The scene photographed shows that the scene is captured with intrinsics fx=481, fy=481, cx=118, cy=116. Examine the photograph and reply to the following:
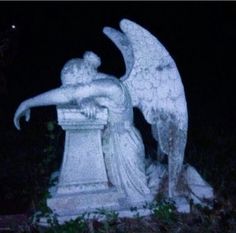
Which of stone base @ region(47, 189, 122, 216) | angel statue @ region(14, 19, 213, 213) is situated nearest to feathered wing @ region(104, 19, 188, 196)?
angel statue @ region(14, 19, 213, 213)

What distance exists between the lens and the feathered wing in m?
4.69

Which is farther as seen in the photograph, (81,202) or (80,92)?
(81,202)

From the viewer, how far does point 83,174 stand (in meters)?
4.71

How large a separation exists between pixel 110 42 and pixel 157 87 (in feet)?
44.6

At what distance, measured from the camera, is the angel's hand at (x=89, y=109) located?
4570mm

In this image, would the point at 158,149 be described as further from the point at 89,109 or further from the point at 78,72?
the point at 78,72

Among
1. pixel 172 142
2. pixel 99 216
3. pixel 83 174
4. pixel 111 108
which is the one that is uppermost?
pixel 111 108

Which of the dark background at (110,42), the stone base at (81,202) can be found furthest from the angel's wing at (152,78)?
the dark background at (110,42)

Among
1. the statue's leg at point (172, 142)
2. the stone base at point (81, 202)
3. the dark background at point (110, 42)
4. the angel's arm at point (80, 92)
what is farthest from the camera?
the dark background at point (110, 42)

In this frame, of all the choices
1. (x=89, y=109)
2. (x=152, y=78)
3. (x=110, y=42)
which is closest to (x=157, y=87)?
(x=152, y=78)

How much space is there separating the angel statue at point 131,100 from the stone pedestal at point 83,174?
0.13m

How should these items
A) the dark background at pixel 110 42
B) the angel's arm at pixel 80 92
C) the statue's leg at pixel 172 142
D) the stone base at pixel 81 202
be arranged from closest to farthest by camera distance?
the angel's arm at pixel 80 92, the stone base at pixel 81 202, the statue's leg at pixel 172 142, the dark background at pixel 110 42

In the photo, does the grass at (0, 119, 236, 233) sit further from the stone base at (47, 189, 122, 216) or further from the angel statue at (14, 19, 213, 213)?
the angel statue at (14, 19, 213, 213)

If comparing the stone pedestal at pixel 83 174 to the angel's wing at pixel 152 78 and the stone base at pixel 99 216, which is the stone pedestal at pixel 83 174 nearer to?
the stone base at pixel 99 216
